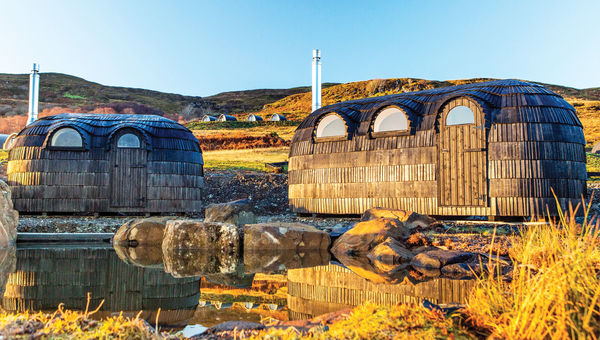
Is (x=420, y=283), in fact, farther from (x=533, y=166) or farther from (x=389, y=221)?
(x=533, y=166)

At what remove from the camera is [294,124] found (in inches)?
2494

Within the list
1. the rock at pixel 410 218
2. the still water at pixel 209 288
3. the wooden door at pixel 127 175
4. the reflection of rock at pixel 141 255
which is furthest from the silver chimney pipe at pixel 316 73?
the still water at pixel 209 288

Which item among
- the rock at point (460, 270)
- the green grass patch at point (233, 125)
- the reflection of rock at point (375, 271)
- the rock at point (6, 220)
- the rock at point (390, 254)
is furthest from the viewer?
the green grass patch at point (233, 125)

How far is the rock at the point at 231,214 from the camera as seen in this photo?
18.4 metres

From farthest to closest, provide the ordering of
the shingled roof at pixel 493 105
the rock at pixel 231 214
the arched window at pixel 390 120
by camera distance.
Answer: the arched window at pixel 390 120
the rock at pixel 231 214
the shingled roof at pixel 493 105

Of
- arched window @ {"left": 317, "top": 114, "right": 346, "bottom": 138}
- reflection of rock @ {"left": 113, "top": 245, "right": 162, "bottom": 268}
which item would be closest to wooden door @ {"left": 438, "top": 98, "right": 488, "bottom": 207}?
arched window @ {"left": 317, "top": 114, "right": 346, "bottom": 138}

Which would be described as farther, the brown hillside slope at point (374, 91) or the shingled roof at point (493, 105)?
the brown hillside slope at point (374, 91)

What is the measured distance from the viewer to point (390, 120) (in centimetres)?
2202

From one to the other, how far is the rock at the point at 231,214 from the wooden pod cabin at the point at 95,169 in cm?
576

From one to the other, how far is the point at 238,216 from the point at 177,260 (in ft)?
18.5

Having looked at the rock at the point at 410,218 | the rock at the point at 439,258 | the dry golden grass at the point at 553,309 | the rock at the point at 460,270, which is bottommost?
the rock at the point at 460,270

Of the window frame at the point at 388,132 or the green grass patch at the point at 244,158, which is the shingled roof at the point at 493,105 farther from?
the green grass patch at the point at 244,158

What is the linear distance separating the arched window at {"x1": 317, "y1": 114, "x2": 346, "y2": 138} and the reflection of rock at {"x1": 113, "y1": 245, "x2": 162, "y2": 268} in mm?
9424

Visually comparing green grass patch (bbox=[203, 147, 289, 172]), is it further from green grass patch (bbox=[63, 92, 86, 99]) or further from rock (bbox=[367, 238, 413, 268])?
green grass patch (bbox=[63, 92, 86, 99])
